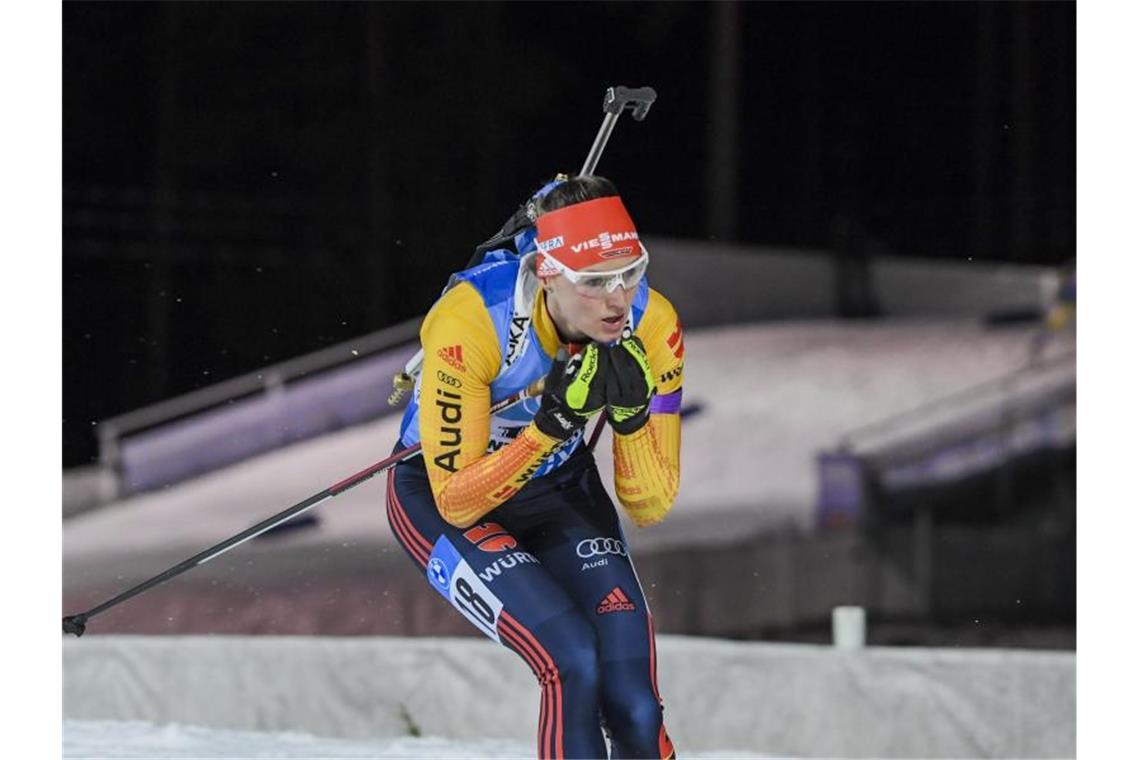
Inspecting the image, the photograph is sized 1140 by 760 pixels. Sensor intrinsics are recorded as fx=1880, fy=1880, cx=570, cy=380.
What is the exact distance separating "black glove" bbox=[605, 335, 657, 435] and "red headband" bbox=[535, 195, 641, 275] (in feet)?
0.58

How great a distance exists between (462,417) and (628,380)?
38 cm

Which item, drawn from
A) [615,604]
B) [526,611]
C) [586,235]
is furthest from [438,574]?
[586,235]

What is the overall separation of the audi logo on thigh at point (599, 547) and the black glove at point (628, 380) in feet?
1.15

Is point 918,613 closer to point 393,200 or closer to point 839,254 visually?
point 839,254

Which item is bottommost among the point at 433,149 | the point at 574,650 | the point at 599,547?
the point at 574,650

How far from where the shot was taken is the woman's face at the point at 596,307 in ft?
12.0

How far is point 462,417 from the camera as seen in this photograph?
3727 mm

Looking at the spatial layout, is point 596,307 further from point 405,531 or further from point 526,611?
point 405,531

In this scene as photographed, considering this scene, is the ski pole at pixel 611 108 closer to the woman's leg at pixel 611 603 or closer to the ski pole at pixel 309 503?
the ski pole at pixel 309 503

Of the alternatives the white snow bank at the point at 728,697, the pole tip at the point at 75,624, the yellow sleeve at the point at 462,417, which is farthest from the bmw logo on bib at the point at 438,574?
the white snow bank at the point at 728,697

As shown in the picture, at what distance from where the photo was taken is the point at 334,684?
6.46m

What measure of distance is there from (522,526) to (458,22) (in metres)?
5.51

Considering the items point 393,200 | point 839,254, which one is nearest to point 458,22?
point 393,200

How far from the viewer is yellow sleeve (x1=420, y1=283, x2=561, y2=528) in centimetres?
369
